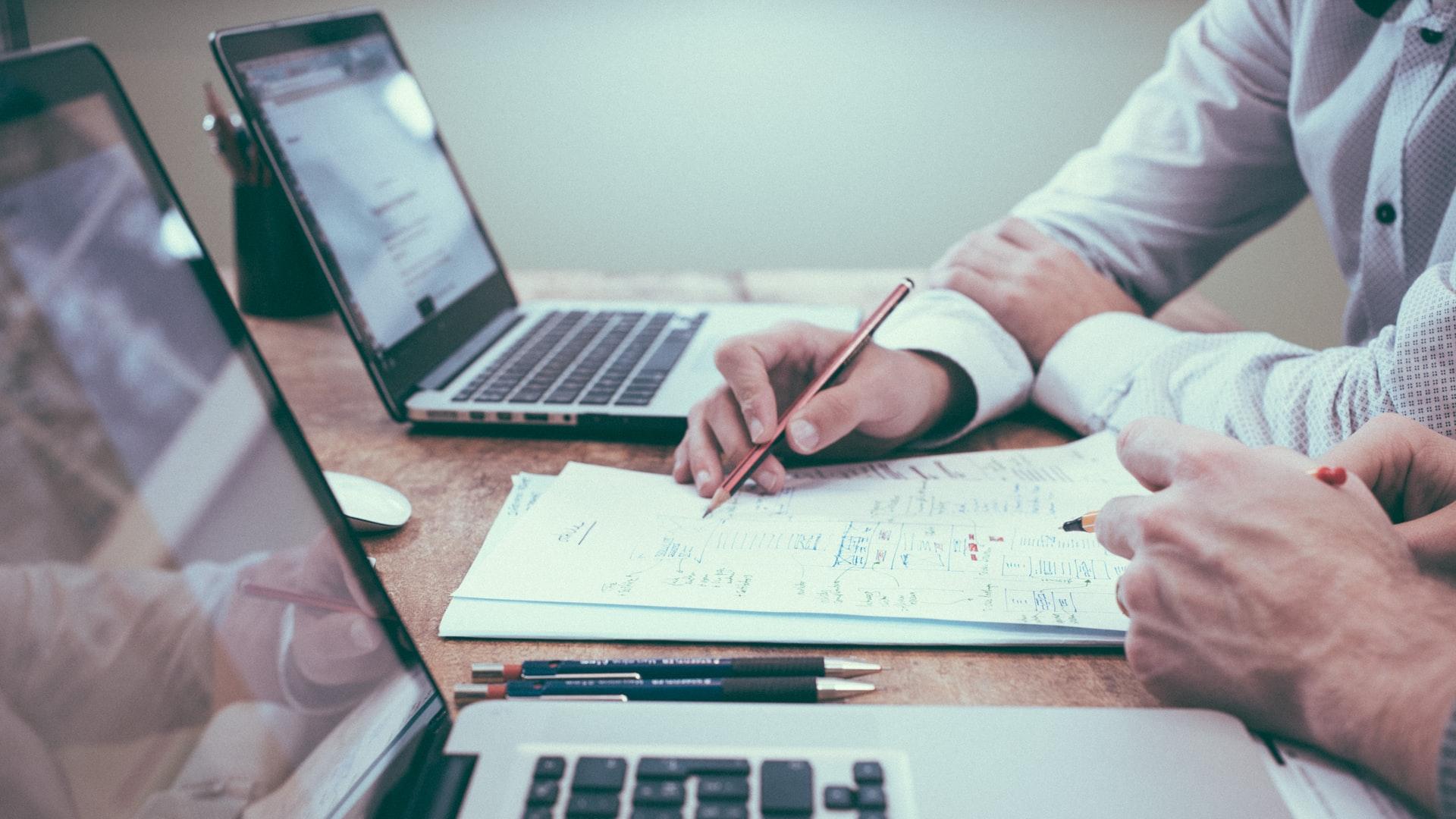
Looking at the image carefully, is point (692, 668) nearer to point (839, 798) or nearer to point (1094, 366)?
point (839, 798)

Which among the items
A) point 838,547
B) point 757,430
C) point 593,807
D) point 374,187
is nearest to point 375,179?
point 374,187

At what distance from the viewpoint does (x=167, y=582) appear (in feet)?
1.00

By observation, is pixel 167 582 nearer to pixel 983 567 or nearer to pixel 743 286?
pixel 983 567

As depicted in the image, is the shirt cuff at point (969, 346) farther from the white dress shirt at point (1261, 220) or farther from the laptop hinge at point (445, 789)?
the laptop hinge at point (445, 789)

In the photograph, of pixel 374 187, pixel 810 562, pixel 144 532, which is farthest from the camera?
pixel 374 187

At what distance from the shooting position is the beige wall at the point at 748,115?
176 centimetres

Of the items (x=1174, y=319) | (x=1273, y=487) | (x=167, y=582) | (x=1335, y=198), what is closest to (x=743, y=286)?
(x=1174, y=319)

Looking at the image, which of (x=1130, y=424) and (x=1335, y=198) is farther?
(x=1335, y=198)

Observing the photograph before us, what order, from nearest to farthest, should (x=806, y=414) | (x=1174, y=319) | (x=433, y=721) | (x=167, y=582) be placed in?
(x=167, y=582), (x=433, y=721), (x=806, y=414), (x=1174, y=319)

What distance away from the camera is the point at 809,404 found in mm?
621

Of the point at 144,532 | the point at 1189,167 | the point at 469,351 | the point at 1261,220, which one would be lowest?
the point at 1261,220

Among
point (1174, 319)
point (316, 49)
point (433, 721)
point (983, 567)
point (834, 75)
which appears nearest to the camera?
point (433, 721)

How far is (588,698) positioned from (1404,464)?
43cm

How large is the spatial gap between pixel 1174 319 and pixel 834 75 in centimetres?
98
